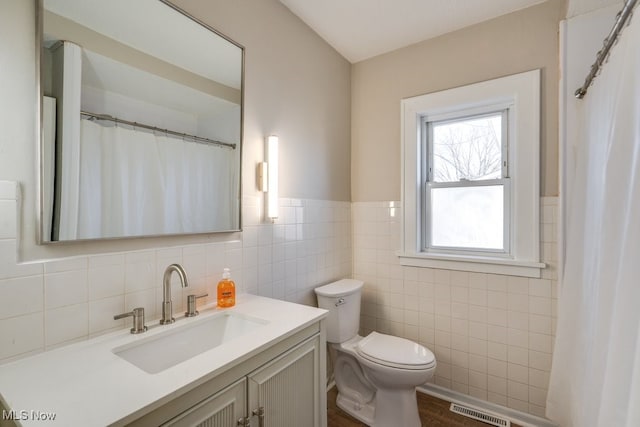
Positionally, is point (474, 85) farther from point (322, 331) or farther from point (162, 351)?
point (162, 351)

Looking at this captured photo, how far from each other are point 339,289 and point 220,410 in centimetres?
122

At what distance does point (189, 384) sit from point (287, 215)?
3.76 feet

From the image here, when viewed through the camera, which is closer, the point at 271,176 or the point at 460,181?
the point at 271,176

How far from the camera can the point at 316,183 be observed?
2.08 m

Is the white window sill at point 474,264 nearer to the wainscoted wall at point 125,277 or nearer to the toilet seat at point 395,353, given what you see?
the toilet seat at point 395,353

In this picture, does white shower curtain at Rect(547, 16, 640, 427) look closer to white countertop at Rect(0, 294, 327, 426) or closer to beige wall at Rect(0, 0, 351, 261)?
white countertop at Rect(0, 294, 327, 426)

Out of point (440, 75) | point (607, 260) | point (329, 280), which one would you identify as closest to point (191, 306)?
point (329, 280)

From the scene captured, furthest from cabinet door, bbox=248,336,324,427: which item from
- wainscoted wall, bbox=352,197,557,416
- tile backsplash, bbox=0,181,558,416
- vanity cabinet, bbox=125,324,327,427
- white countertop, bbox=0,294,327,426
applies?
wainscoted wall, bbox=352,197,557,416

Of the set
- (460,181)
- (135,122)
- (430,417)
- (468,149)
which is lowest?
(430,417)

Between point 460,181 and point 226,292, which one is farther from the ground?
point 460,181

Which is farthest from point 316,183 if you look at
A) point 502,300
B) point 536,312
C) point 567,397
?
point 567,397

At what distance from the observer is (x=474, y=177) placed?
2.12 meters

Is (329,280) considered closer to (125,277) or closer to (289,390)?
(289,390)

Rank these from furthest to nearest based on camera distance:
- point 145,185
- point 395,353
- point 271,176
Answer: point 395,353
point 271,176
point 145,185
